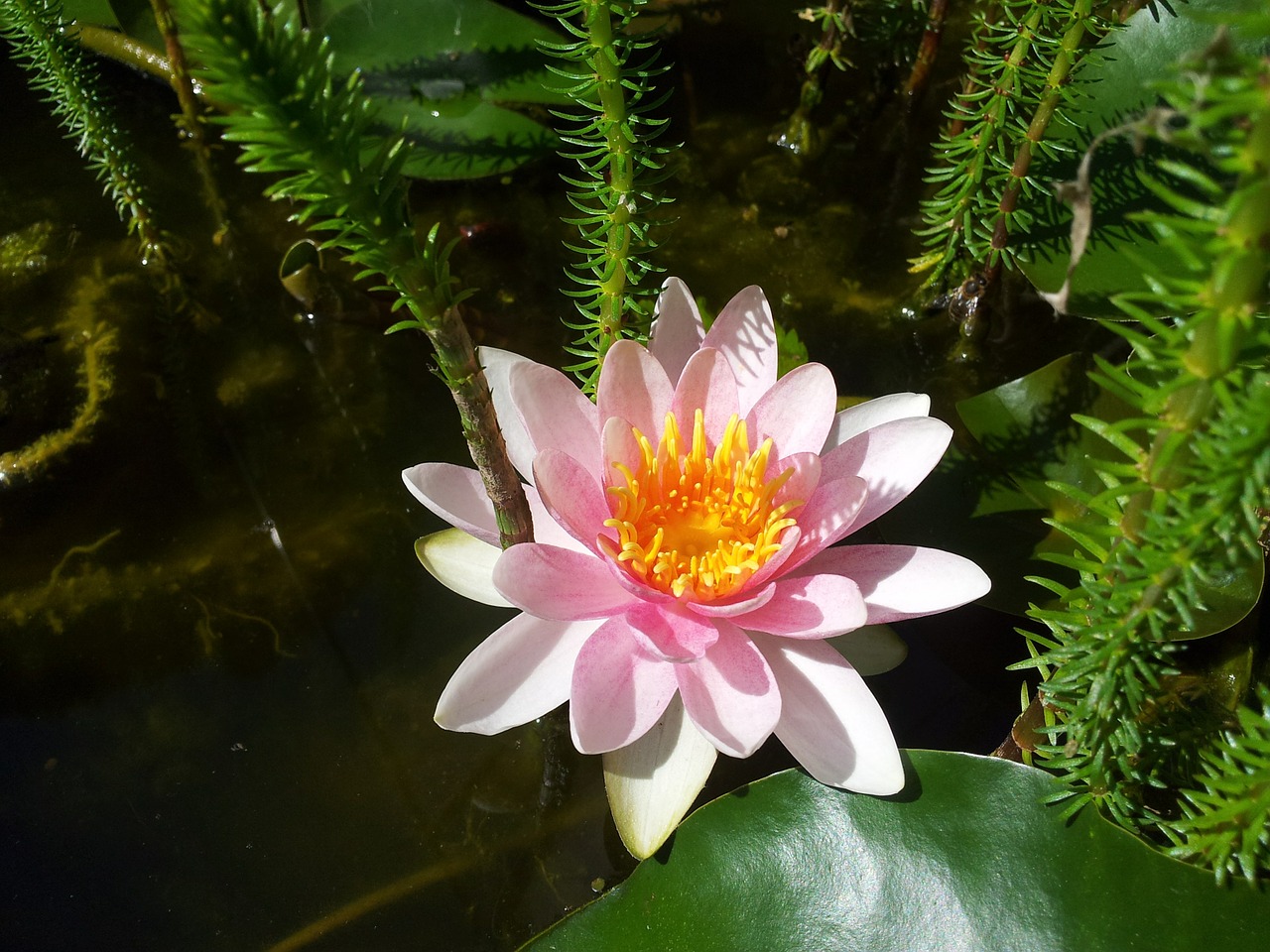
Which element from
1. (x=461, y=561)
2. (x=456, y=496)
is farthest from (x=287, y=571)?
(x=456, y=496)

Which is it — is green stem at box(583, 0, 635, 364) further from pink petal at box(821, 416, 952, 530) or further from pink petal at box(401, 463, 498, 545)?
pink petal at box(821, 416, 952, 530)

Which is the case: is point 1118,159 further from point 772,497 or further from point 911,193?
point 772,497

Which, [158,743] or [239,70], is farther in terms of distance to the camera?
[158,743]

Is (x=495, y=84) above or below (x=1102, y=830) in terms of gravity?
above

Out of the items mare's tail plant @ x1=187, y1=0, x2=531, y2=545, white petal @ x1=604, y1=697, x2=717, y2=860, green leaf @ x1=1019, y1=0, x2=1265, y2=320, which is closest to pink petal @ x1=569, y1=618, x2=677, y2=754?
white petal @ x1=604, y1=697, x2=717, y2=860

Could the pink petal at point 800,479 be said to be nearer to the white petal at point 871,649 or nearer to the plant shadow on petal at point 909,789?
the white petal at point 871,649

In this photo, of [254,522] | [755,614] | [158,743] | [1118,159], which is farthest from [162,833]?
[1118,159]
